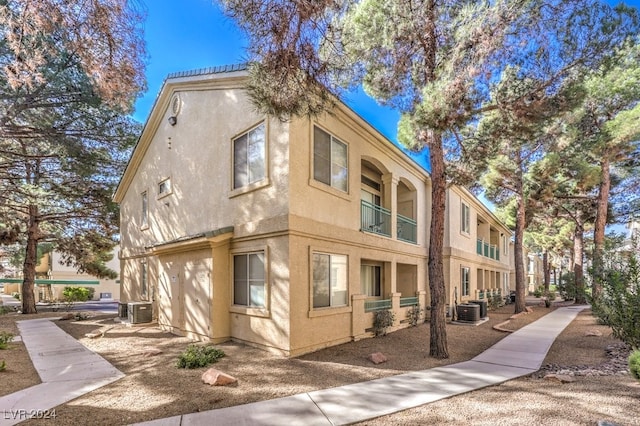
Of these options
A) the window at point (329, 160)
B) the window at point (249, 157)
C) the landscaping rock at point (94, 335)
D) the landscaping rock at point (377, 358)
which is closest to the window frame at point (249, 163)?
the window at point (249, 157)

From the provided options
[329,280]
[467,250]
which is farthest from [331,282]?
[467,250]

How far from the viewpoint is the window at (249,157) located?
9555mm

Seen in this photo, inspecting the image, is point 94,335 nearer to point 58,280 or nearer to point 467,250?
point 467,250

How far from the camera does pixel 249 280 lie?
377 inches

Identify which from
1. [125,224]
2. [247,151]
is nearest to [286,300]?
[247,151]

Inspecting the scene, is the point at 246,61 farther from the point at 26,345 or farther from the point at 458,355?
the point at 26,345

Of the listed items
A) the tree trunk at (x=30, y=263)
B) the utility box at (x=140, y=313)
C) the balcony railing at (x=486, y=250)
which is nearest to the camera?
the utility box at (x=140, y=313)

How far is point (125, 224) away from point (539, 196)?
892 inches

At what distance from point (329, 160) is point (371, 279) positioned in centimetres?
543

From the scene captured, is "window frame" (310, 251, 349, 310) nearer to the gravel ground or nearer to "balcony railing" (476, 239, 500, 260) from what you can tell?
the gravel ground

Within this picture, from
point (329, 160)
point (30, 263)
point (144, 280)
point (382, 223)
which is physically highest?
point (329, 160)

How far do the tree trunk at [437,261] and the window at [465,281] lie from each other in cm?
992

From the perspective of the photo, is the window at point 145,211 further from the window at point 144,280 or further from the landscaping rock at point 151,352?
the landscaping rock at point 151,352

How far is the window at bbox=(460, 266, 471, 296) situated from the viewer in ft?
59.4
